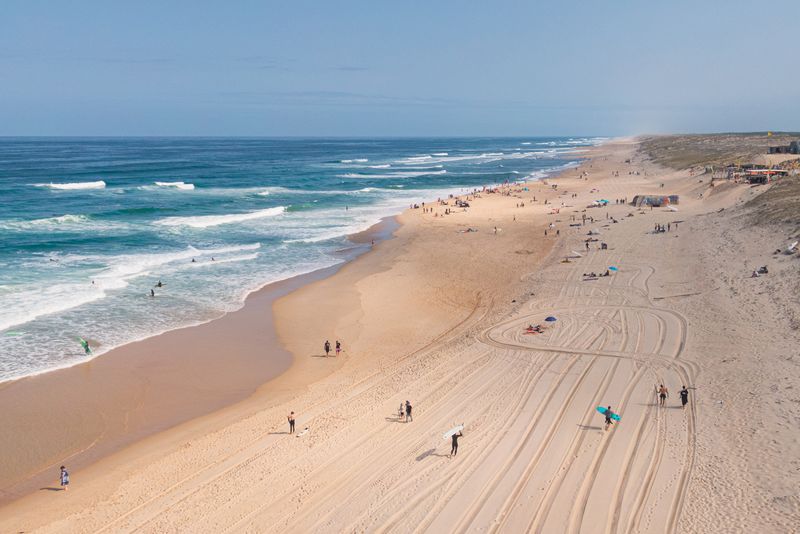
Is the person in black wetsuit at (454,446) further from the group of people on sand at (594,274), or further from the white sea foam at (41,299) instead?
the white sea foam at (41,299)

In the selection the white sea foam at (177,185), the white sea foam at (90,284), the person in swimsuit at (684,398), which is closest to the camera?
the person in swimsuit at (684,398)

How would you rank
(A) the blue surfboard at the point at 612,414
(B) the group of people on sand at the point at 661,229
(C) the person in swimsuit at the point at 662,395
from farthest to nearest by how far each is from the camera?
(B) the group of people on sand at the point at 661,229
(C) the person in swimsuit at the point at 662,395
(A) the blue surfboard at the point at 612,414

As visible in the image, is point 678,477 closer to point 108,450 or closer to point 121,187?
point 108,450

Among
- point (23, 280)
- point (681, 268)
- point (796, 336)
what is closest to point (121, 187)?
point (23, 280)

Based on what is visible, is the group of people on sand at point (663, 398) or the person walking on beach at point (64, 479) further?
the group of people on sand at point (663, 398)

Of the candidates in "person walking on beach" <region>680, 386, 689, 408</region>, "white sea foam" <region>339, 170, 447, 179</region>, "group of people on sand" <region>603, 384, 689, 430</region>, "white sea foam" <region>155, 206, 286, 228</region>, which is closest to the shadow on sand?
"group of people on sand" <region>603, 384, 689, 430</region>

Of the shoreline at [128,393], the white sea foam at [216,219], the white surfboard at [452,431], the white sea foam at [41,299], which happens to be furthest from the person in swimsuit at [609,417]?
the white sea foam at [216,219]

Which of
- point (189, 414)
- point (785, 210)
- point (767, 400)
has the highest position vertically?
point (785, 210)
